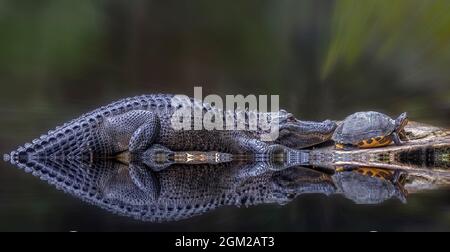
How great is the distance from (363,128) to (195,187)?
4.37 feet

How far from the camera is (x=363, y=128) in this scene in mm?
3164

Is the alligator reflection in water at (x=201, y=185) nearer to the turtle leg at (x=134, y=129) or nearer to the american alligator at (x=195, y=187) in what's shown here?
the american alligator at (x=195, y=187)

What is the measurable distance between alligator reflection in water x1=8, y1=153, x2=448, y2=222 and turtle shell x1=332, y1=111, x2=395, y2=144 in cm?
63

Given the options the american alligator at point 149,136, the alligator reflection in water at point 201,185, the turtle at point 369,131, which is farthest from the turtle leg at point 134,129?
the turtle at point 369,131

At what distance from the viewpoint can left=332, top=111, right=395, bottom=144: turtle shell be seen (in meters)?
3.12

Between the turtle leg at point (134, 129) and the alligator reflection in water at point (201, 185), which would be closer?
the alligator reflection in water at point (201, 185)

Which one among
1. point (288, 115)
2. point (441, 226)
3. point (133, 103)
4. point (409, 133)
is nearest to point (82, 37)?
point (133, 103)

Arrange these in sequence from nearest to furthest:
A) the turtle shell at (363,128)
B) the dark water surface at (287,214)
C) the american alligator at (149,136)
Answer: the dark water surface at (287,214) → the american alligator at (149,136) → the turtle shell at (363,128)

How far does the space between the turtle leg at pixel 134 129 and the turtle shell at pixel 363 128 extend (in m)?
1.10

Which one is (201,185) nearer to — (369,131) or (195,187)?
(195,187)

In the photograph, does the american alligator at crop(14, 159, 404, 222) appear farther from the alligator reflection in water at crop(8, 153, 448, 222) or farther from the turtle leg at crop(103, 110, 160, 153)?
the turtle leg at crop(103, 110, 160, 153)

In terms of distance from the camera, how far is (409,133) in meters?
3.25

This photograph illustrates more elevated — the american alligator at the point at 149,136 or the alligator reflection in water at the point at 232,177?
the american alligator at the point at 149,136

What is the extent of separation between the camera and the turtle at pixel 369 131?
3109 mm
